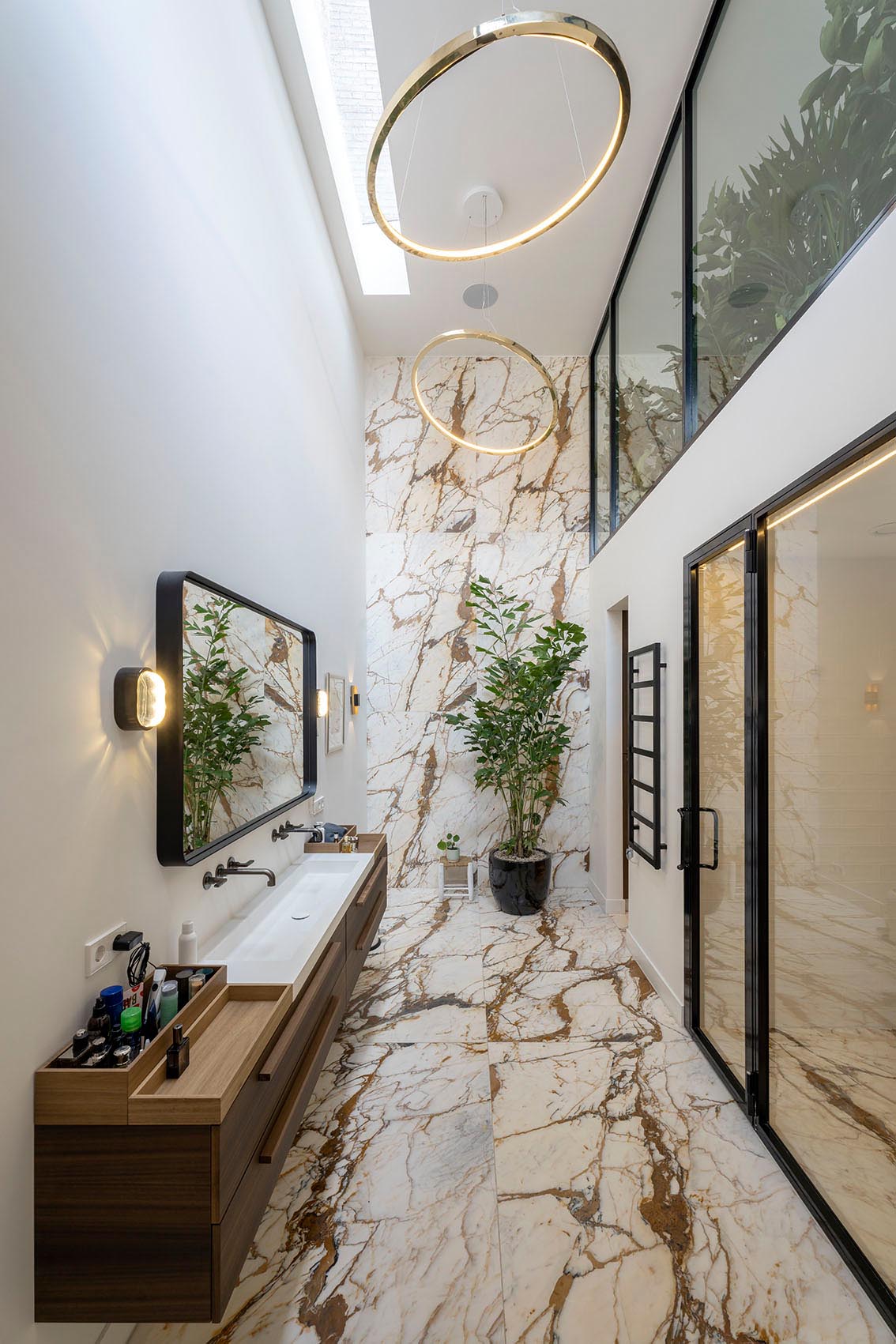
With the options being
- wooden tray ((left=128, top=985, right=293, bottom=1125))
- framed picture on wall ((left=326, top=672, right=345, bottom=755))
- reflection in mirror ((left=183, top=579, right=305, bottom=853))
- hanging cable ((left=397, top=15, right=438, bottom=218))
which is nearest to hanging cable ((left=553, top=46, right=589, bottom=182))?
hanging cable ((left=397, top=15, right=438, bottom=218))

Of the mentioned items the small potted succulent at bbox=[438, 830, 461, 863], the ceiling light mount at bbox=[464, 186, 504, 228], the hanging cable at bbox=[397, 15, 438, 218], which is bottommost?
the small potted succulent at bbox=[438, 830, 461, 863]

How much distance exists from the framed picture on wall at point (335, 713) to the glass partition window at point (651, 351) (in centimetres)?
197

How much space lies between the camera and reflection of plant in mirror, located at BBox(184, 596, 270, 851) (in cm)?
185

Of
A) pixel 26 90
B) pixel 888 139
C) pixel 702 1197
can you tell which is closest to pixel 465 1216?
pixel 702 1197

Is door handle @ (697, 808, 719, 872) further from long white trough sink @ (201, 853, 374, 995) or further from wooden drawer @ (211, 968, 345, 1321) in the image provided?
wooden drawer @ (211, 968, 345, 1321)

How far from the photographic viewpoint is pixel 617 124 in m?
1.97

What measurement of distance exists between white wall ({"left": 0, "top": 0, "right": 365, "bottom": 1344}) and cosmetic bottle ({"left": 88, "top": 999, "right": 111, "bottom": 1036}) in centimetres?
3

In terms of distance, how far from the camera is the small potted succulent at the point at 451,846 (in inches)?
199

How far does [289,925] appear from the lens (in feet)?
7.32

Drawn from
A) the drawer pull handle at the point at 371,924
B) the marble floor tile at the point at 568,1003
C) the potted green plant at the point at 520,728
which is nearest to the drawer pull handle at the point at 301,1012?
the drawer pull handle at the point at 371,924

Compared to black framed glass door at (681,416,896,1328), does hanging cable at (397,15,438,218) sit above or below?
above

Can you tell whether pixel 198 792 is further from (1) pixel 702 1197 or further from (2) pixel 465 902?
(2) pixel 465 902

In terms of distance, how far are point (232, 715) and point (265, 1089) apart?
108 cm

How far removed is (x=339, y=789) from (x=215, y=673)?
219cm
